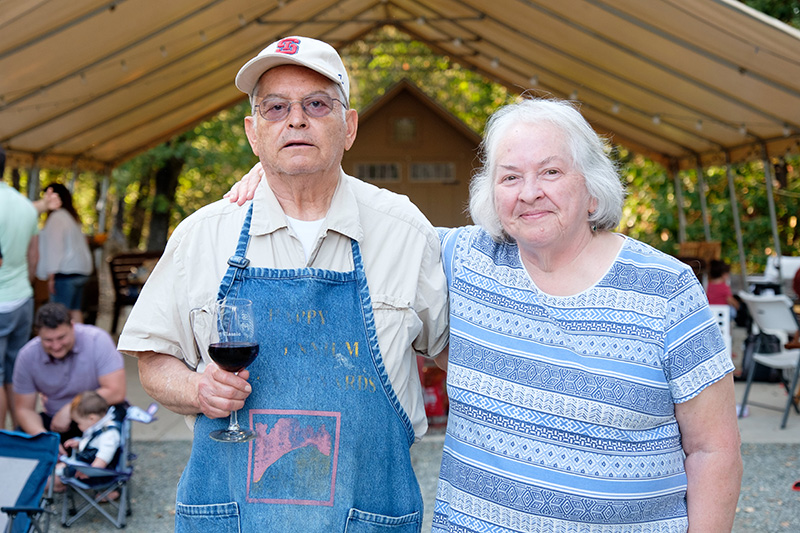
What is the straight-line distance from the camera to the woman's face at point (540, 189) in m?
1.97

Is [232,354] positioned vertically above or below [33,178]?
below

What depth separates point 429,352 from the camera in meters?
2.22

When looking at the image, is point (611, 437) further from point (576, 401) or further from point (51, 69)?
point (51, 69)

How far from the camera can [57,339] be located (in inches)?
194

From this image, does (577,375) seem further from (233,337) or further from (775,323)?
(775,323)

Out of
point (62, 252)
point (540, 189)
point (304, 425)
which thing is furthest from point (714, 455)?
point (62, 252)

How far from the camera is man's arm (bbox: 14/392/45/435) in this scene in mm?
5004

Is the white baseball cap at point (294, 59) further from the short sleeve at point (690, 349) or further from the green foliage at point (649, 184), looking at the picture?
the green foliage at point (649, 184)

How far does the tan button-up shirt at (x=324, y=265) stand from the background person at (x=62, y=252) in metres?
6.70

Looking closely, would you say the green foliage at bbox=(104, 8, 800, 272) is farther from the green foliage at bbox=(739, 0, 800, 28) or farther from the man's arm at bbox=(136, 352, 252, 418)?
the man's arm at bbox=(136, 352, 252, 418)

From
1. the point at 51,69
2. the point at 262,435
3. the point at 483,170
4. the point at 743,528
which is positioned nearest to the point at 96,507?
the point at 262,435

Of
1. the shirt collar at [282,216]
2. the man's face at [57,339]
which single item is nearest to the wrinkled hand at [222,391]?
the shirt collar at [282,216]

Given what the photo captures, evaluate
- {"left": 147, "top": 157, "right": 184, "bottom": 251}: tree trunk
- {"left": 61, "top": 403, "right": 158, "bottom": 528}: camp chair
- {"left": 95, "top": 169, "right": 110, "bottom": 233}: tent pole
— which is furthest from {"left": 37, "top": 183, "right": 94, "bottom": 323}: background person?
{"left": 147, "top": 157, "right": 184, "bottom": 251}: tree trunk

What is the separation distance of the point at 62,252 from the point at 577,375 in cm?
741
